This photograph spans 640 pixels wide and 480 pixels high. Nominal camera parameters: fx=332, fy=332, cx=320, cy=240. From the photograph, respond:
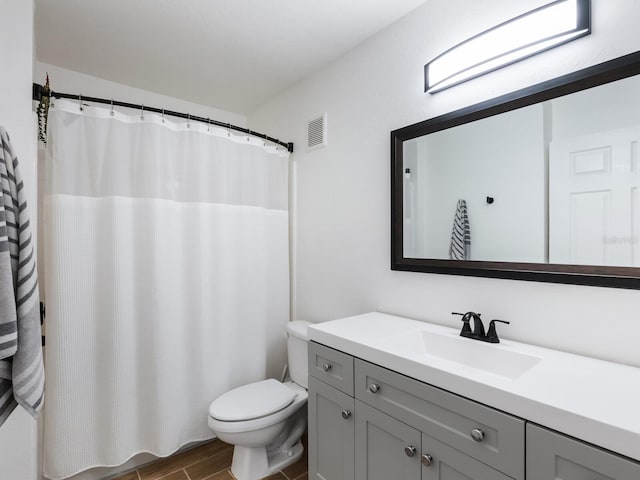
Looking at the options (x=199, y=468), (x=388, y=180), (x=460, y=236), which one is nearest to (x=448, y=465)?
(x=460, y=236)

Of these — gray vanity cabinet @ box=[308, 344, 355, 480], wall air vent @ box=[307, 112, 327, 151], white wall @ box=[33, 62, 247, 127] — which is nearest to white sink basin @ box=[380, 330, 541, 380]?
gray vanity cabinet @ box=[308, 344, 355, 480]

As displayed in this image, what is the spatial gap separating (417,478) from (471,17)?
1825mm

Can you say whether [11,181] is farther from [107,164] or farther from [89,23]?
[89,23]

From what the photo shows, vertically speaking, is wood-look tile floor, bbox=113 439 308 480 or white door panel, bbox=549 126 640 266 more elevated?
white door panel, bbox=549 126 640 266

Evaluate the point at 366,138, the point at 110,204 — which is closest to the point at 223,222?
the point at 110,204

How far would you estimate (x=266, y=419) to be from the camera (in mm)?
1702

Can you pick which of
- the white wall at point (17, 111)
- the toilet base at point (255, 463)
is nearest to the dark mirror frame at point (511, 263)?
the toilet base at point (255, 463)

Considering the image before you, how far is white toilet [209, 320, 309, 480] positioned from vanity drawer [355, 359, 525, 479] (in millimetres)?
660

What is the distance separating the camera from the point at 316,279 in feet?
7.50

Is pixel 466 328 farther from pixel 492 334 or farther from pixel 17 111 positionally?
pixel 17 111

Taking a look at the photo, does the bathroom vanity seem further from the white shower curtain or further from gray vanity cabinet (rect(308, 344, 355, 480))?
the white shower curtain

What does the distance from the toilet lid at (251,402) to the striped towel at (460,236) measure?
1166 millimetres

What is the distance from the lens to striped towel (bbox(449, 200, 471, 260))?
148cm

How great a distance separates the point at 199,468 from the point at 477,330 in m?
1.69
